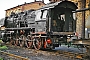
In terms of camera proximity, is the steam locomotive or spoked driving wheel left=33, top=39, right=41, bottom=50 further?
spoked driving wheel left=33, top=39, right=41, bottom=50

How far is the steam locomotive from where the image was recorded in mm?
12250

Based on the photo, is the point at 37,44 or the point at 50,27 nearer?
the point at 50,27

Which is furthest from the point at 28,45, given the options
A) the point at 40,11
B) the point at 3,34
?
the point at 3,34

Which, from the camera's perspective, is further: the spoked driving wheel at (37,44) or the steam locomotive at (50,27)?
the spoked driving wheel at (37,44)

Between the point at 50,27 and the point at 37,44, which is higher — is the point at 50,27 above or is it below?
above

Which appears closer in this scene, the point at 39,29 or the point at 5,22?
the point at 39,29

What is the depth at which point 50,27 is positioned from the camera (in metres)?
12.1

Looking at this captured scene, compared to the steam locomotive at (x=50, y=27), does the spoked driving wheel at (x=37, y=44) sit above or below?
below

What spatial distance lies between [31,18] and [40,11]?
1.56 m

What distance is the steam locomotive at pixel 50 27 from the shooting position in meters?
12.2

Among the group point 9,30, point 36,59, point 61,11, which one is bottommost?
point 36,59

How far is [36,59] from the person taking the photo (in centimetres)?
927

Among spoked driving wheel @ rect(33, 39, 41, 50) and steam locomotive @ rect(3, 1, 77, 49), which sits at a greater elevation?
steam locomotive @ rect(3, 1, 77, 49)

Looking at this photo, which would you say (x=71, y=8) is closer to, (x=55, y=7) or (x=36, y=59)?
(x=55, y=7)
